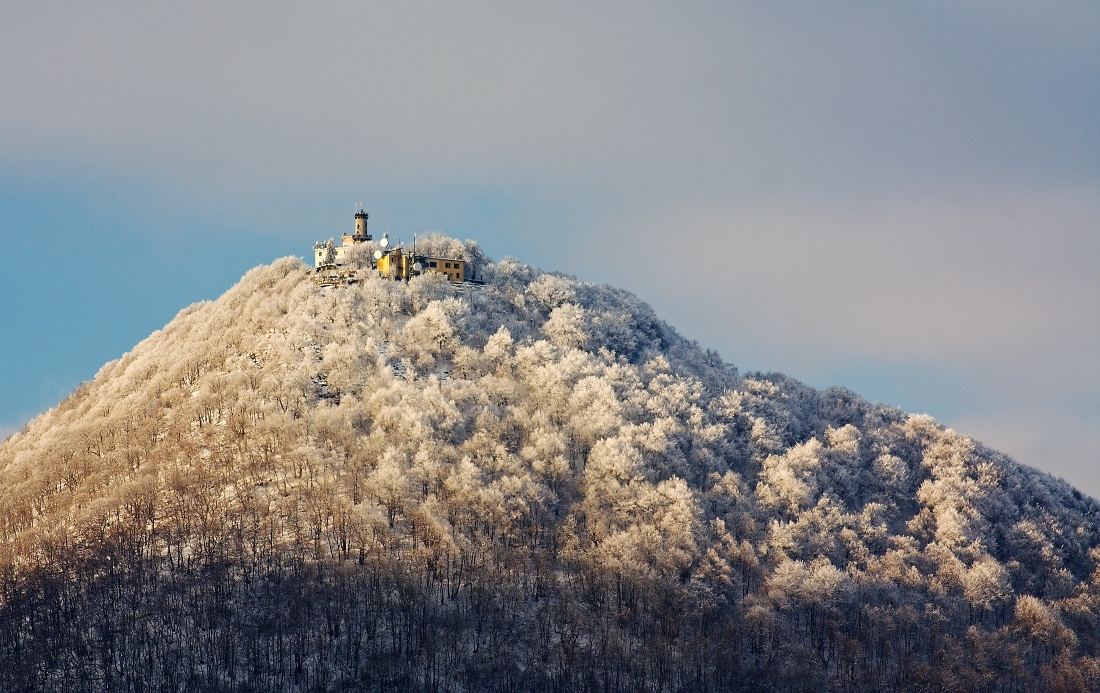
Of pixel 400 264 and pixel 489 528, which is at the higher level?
pixel 400 264

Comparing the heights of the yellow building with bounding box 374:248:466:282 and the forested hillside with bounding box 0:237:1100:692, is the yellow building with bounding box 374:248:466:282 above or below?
above

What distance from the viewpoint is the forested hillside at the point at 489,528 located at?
5256 inches

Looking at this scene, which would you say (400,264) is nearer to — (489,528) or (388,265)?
(388,265)

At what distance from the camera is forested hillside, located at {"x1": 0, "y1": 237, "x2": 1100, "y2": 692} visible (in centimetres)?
13350

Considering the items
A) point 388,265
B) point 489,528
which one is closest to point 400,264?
point 388,265

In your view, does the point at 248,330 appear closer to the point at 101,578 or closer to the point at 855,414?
the point at 101,578

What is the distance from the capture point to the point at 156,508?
5792 inches

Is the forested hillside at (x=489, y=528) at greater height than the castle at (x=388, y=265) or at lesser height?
lesser

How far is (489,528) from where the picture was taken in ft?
488

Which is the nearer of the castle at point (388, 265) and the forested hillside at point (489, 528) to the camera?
the forested hillside at point (489, 528)

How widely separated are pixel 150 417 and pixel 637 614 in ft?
245

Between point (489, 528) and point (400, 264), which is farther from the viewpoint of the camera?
point (400, 264)

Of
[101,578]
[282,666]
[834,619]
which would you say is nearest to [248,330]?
[101,578]

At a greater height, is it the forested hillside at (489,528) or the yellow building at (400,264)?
the yellow building at (400,264)
